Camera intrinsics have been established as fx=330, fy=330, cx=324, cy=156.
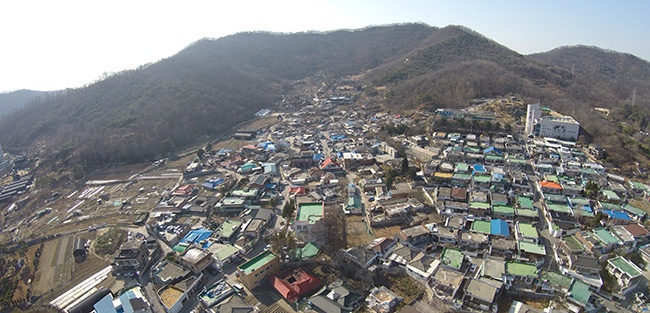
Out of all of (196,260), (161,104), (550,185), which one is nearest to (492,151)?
(550,185)

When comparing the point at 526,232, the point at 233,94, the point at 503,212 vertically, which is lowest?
the point at 526,232

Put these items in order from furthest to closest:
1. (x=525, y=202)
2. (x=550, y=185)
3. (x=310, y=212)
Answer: (x=550, y=185)
(x=525, y=202)
(x=310, y=212)

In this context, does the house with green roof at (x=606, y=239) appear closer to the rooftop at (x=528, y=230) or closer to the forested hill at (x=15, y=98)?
the rooftop at (x=528, y=230)

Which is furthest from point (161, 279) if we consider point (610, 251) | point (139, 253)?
point (610, 251)

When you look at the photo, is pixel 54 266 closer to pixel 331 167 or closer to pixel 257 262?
pixel 257 262

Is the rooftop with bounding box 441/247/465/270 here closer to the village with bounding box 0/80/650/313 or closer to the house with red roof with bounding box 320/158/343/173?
the village with bounding box 0/80/650/313

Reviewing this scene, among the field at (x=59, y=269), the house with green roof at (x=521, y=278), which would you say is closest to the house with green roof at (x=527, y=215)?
the house with green roof at (x=521, y=278)
